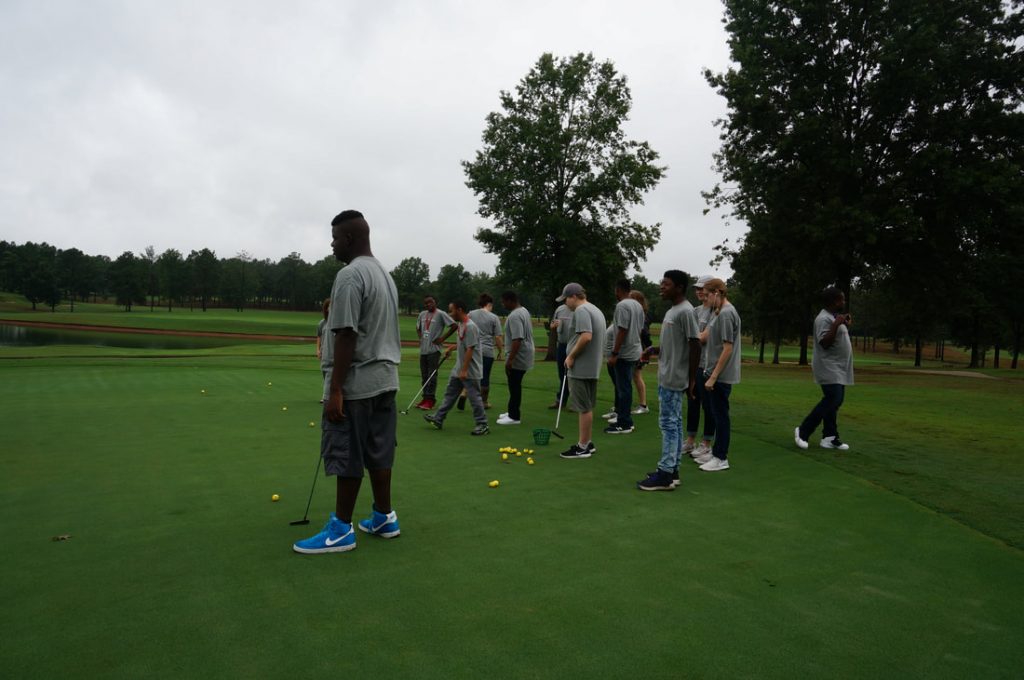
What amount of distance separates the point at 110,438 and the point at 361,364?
230 inches

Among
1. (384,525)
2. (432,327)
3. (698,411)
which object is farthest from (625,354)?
(384,525)

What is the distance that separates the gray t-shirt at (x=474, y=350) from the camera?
9648 mm

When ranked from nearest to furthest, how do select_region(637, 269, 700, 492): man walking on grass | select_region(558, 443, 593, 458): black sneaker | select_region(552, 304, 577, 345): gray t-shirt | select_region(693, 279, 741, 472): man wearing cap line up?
select_region(637, 269, 700, 492): man walking on grass < select_region(693, 279, 741, 472): man wearing cap < select_region(558, 443, 593, 458): black sneaker < select_region(552, 304, 577, 345): gray t-shirt

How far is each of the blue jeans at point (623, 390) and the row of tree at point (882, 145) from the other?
16714 mm

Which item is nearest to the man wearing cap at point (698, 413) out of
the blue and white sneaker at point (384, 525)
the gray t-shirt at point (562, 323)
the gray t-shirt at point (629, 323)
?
the gray t-shirt at point (629, 323)

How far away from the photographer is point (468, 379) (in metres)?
9.58

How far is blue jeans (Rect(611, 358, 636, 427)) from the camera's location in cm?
977

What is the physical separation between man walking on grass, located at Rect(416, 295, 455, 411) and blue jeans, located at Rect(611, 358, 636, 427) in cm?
348

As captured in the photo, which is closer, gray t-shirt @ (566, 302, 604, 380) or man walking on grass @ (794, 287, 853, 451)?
gray t-shirt @ (566, 302, 604, 380)

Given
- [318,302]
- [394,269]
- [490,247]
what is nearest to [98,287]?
[318,302]

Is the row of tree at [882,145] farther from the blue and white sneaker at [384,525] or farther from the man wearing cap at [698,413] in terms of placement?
the blue and white sneaker at [384,525]

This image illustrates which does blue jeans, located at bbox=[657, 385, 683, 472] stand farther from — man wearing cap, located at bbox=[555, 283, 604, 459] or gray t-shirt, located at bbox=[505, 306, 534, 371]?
gray t-shirt, located at bbox=[505, 306, 534, 371]

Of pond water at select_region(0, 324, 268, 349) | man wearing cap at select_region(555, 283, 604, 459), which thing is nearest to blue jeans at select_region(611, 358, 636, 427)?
man wearing cap at select_region(555, 283, 604, 459)

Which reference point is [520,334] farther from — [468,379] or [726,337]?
[726,337]
